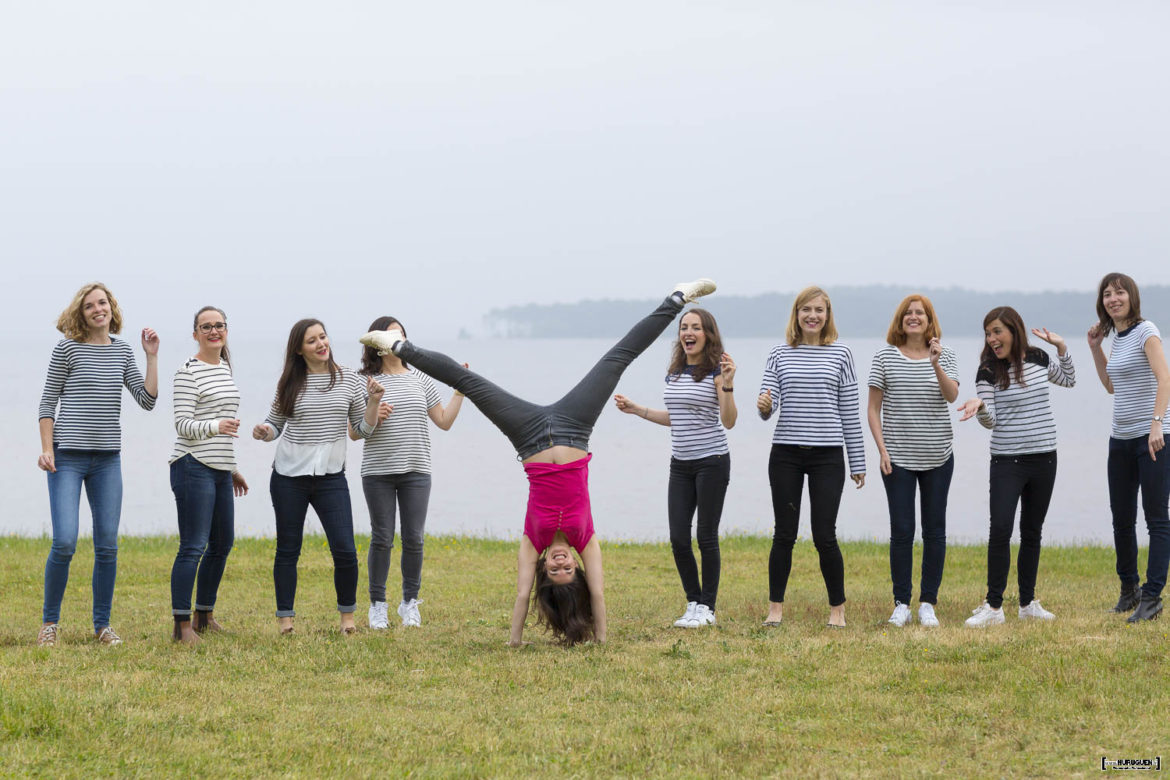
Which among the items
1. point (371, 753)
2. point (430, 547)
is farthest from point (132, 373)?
point (430, 547)

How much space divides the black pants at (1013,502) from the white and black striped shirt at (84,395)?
235 inches

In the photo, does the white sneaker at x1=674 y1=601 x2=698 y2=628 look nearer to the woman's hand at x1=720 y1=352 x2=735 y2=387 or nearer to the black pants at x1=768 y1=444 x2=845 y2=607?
the black pants at x1=768 y1=444 x2=845 y2=607

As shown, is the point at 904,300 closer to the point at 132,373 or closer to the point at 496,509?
the point at 132,373

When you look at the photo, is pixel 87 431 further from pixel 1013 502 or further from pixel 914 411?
pixel 1013 502

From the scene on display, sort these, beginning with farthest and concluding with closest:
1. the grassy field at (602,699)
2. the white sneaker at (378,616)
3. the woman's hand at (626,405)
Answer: the white sneaker at (378,616), the woman's hand at (626,405), the grassy field at (602,699)

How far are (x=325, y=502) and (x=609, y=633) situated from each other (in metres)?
2.19

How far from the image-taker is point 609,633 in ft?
24.7

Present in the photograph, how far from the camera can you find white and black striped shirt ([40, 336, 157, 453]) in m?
7.05

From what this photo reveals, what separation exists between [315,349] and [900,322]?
4136mm

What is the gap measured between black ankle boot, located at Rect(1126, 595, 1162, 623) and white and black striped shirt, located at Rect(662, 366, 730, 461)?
302 cm

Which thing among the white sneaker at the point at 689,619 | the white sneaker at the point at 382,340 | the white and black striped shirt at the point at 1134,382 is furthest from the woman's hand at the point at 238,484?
the white and black striped shirt at the point at 1134,382

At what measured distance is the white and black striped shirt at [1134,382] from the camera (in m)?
7.46

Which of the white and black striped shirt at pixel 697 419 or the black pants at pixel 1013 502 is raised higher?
the white and black striped shirt at pixel 697 419

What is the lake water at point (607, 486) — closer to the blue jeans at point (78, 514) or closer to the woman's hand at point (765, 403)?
the blue jeans at point (78, 514)
